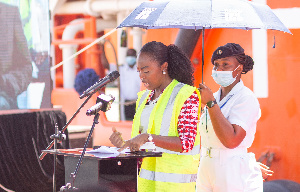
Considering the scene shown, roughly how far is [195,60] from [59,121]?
191 cm

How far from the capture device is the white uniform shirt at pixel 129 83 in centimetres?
1068

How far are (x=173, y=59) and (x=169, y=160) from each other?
1.85 ft

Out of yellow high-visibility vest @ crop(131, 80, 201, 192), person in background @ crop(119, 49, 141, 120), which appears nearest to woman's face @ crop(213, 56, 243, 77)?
yellow high-visibility vest @ crop(131, 80, 201, 192)

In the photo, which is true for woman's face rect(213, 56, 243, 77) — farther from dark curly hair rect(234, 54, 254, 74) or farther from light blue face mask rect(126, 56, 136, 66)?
light blue face mask rect(126, 56, 136, 66)

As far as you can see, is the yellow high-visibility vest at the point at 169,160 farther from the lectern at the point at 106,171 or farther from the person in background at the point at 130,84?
the person in background at the point at 130,84

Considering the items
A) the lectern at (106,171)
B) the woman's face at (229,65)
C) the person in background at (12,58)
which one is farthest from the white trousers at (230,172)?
the person in background at (12,58)

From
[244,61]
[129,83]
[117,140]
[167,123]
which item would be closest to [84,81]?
[129,83]

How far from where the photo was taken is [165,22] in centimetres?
330

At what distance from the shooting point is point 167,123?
2.88 meters

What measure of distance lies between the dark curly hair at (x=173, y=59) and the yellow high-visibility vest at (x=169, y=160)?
77 millimetres

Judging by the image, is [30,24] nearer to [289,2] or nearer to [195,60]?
[195,60]

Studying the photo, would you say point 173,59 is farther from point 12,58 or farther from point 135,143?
point 12,58

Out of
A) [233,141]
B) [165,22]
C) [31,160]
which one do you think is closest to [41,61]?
[31,160]

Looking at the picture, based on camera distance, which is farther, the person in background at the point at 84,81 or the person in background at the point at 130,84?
the person in background at the point at 84,81
